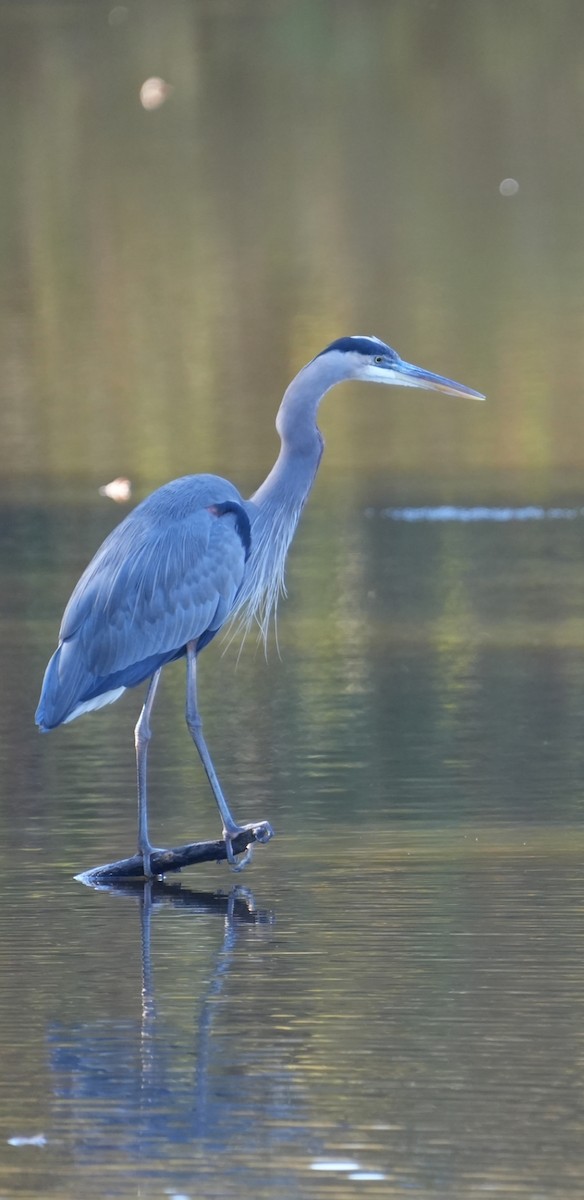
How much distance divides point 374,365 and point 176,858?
169cm

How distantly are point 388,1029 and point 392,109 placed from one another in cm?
2430

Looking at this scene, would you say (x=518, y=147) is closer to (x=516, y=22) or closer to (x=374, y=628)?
(x=516, y=22)

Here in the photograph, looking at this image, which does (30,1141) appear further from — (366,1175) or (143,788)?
(143,788)

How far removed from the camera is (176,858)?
6703mm

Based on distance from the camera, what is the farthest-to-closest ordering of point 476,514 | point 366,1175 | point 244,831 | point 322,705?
point 476,514
point 322,705
point 244,831
point 366,1175

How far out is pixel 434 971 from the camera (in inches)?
222

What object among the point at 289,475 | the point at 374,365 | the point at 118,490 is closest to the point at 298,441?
the point at 289,475

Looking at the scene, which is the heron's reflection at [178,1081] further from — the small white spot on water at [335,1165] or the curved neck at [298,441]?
the curved neck at [298,441]

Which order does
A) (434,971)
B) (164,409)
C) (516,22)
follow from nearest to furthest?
(434,971) < (164,409) < (516,22)

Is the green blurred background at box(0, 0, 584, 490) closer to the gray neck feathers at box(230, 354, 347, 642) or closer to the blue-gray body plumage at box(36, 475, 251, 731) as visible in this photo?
the gray neck feathers at box(230, 354, 347, 642)

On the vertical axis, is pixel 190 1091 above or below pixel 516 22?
below

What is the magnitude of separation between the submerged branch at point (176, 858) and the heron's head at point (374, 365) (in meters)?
1.51

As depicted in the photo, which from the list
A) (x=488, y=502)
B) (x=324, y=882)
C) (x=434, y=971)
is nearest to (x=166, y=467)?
(x=488, y=502)

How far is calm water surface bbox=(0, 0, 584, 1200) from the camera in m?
4.74
